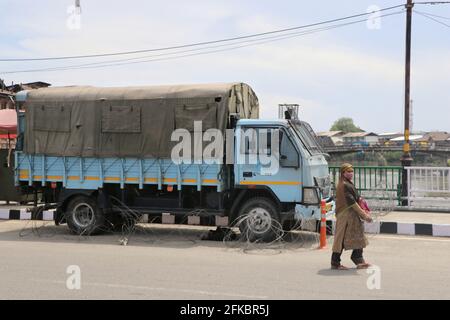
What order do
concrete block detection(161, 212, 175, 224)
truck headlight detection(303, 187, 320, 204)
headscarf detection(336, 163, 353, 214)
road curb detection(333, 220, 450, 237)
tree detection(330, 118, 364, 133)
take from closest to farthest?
1. headscarf detection(336, 163, 353, 214)
2. truck headlight detection(303, 187, 320, 204)
3. road curb detection(333, 220, 450, 237)
4. concrete block detection(161, 212, 175, 224)
5. tree detection(330, 118, 364, 133)

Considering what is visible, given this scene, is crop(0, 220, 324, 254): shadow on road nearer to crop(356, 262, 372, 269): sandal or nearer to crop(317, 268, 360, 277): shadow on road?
crop(317, 268, 360, 277): shadow on road

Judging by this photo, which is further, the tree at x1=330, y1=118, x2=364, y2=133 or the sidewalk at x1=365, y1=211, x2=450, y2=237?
the tree at x1=330, y1=118, x2=364, y2=133

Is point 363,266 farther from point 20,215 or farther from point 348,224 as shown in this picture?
point 20,215

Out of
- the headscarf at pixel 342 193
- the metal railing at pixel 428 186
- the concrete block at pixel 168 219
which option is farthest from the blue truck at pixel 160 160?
the metal railing at pixel 428 186

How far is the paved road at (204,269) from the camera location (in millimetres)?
5922

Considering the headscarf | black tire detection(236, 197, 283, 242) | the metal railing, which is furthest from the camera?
the metal railing

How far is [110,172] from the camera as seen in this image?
10.3 m

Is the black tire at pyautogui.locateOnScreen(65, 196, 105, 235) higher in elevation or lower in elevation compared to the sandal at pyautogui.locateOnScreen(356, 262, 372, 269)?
higher

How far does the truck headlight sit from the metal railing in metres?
5.55

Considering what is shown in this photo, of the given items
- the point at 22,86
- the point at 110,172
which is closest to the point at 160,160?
the point at 110,172

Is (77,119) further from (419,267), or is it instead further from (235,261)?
(419,267)

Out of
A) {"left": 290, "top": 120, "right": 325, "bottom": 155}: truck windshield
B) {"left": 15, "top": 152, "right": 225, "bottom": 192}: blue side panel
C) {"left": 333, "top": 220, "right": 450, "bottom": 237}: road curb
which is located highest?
{"left": 290, "top": 120, "right": 325, "bottom": 155}: truck windshield

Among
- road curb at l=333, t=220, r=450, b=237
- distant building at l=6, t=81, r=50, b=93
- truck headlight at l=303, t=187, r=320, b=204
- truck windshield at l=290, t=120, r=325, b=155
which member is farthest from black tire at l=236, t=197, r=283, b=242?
distant building at l=6, t=81, r=50, b=93

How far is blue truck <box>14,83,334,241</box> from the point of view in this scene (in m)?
9.40
